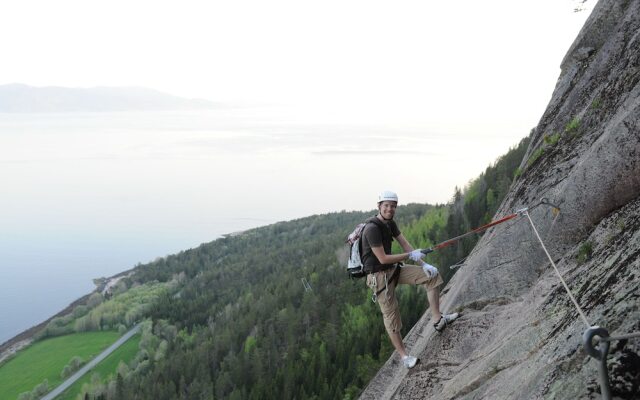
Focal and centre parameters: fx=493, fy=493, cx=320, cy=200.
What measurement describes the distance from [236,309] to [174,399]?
35289mm

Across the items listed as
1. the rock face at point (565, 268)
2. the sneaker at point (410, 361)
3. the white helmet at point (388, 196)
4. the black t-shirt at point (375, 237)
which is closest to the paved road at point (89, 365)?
the sneaker at point (410, 361)

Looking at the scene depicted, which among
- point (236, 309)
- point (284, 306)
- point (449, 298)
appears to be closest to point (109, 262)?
point (236, 309)

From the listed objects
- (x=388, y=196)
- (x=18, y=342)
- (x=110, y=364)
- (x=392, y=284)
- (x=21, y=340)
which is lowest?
(x=18, y=342)

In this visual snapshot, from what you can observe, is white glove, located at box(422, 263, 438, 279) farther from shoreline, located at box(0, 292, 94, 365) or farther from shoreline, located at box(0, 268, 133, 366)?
shoreline, located at box(0, 292, 94, 365)

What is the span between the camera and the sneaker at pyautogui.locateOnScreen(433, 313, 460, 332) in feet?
32.4

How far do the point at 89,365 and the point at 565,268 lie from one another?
4378 inches

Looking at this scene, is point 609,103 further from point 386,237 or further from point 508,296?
point 386,237

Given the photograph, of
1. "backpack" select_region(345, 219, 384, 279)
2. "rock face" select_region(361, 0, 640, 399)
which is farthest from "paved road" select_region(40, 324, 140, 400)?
"backpack" select_region(345, 219, 384, 279)

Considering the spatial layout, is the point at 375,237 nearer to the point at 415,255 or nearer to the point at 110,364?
the point at 415,255

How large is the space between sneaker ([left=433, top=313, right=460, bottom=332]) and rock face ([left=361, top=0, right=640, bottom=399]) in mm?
143

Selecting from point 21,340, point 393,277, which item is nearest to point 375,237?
point 393,277

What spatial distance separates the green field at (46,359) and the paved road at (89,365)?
1.54 metres

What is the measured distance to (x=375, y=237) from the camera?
8562 mm

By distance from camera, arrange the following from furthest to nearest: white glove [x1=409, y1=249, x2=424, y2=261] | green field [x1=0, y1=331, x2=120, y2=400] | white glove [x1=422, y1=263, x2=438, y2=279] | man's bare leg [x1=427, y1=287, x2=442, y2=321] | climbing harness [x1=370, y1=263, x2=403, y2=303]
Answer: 1. green field [x1=0, y1=331, x2=120, y2=400]
2. man's bare leg [x1=427, y1=287, x2=442, y2=321]
3. climbing harness [x1=370, y1=263, x2=403, y2=303]
4. white glove [x1=422, y1=263, x2=438, y2=279]
5. white glove [x1=409, y1=249, x2=424, y2=261]
